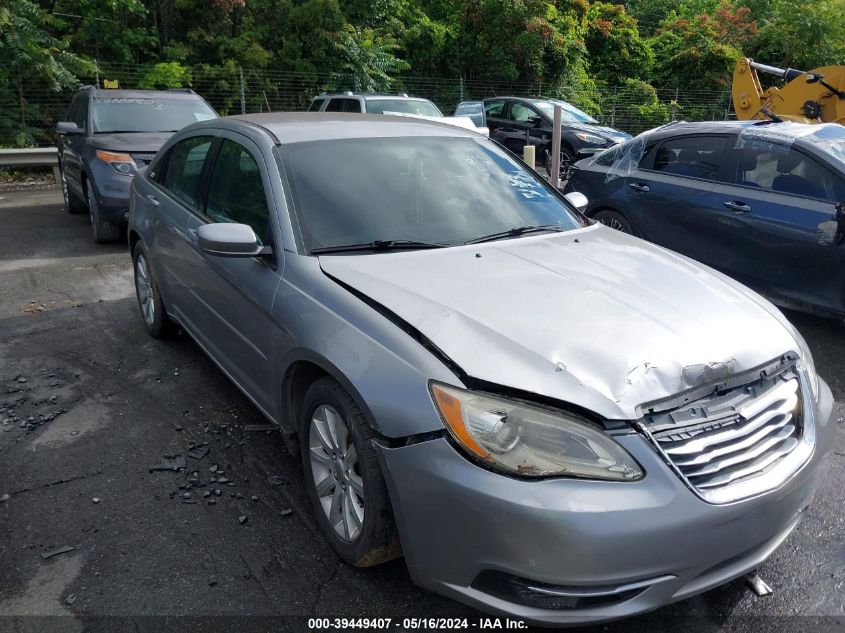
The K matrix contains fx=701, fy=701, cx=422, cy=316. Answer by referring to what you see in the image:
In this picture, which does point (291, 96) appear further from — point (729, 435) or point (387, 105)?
point (729, 435)

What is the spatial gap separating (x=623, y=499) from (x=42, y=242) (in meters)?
8.29

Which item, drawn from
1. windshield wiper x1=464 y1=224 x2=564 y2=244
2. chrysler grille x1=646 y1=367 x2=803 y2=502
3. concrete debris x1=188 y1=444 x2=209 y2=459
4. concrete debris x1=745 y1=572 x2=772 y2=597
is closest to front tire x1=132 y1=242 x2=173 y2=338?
concrete debris x1=188 y1=444 x2=209 y2=459

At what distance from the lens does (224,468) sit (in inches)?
135

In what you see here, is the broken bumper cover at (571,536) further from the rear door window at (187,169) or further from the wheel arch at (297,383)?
the rear door window at (187,169)

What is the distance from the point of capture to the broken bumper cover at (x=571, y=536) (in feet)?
6.56

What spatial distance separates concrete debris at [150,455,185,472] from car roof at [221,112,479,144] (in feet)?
5.48

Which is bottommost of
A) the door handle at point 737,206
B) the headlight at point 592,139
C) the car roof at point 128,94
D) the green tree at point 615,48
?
the door handle at point 737,206

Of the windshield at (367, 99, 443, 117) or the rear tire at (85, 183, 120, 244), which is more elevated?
the windshield at (367, 99, 443, 117)

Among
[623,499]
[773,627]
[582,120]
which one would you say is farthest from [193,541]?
[582,120]

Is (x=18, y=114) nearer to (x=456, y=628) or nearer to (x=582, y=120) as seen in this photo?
(x=582, y=120)

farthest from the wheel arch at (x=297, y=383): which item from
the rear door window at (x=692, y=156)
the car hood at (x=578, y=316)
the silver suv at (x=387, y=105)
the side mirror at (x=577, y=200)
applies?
the silver suv at (x=387, y=105)

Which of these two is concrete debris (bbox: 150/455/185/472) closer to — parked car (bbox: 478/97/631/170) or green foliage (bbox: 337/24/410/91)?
parked car (bbox: 478/97/631/170)

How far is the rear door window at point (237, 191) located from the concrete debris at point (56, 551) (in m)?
1.52

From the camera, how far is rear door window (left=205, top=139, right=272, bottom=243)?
334 cm
